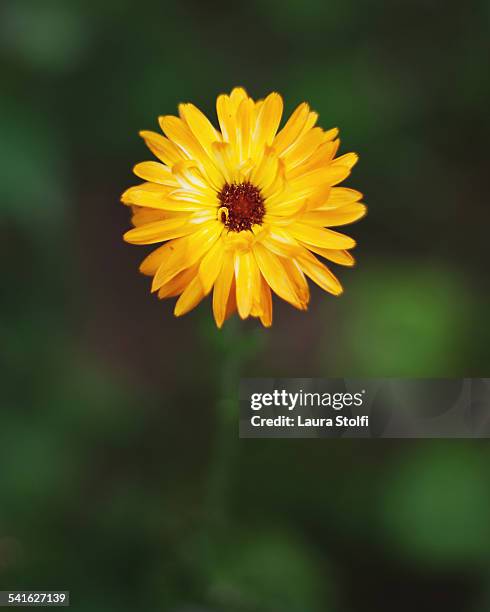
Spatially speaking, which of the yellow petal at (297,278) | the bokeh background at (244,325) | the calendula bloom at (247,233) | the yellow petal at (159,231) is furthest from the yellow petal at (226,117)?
the bokeh background at (244,325)

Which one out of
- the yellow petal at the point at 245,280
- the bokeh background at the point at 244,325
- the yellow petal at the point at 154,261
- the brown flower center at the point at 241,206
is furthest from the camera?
the bokeh background at the point at 244,325

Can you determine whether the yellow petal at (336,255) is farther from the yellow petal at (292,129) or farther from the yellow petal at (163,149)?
the yellow petal at (163,149)

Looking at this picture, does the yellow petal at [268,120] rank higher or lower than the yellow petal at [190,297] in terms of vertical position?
higher

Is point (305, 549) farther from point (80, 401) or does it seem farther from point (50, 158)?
point (50, 158)

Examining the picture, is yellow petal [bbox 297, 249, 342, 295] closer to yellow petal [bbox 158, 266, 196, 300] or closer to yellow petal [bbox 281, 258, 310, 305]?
yellow petal [bbox 281, 258, 310, 305]

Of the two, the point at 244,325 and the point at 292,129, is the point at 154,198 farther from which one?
the point at 244,325

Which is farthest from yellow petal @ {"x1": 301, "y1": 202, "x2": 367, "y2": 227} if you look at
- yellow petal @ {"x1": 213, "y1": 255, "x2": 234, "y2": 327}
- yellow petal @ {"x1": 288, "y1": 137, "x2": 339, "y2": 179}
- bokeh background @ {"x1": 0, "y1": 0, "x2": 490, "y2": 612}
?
bokeh background @ {"x1": 0, "y1": 0, "x2": 490, "y2": 612}
